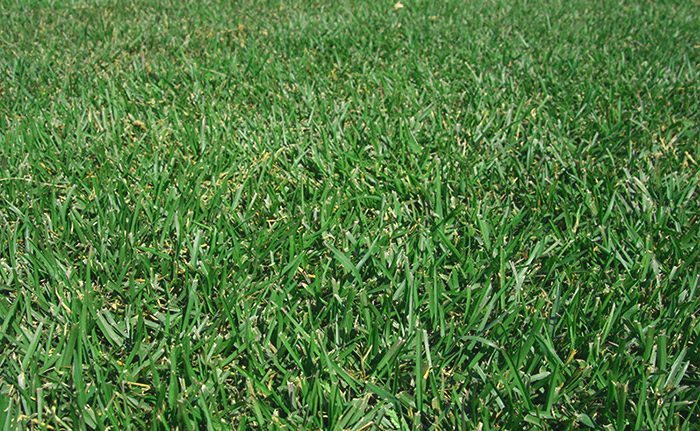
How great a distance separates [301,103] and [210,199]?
0.98m

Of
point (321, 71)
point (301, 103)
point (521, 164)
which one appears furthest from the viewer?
point (321, 71)

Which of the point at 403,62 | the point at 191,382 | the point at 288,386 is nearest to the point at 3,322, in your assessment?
the point at 191,382

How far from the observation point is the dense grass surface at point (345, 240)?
1.54m

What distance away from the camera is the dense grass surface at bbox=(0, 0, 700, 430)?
154 cm

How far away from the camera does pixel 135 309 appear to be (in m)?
1.81

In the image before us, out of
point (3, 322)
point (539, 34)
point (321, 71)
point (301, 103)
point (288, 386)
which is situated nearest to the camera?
point (288, 386)

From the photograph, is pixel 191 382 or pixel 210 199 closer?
pixel 191 382

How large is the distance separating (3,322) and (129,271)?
35 centimetres

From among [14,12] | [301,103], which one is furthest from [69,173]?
[14,12]

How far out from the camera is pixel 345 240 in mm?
2070

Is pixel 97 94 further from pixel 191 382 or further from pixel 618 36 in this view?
pixel 618 36

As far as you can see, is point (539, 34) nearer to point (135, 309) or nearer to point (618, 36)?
point (618, 36)

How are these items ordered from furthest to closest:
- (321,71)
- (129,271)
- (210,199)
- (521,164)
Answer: (321,71) → (521,164) → (210,199) → (129,271)

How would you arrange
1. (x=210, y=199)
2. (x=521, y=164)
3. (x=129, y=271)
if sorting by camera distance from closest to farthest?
(x=129, y=271) → (x=210, y=199) → (x=521, y=164)
